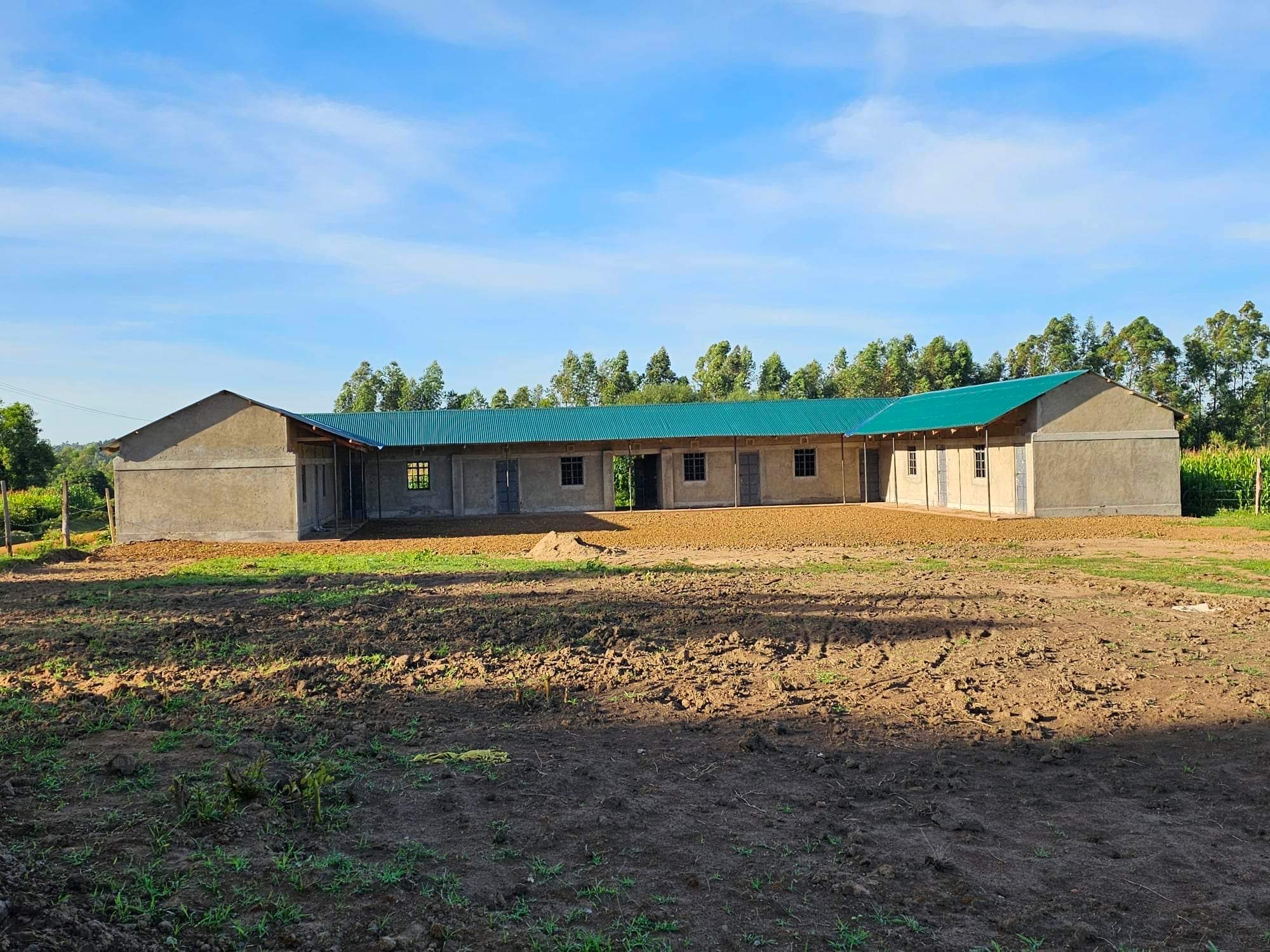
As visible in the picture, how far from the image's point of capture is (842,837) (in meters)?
5.42

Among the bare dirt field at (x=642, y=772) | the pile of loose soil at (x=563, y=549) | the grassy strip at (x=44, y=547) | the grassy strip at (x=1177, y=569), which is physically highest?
the grassy strip at (x=44, y=547)

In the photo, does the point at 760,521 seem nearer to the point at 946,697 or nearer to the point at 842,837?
the point at 946,697

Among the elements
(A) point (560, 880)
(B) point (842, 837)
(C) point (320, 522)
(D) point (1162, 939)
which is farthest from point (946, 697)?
(C) point (320, 522)

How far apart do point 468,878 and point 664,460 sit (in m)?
28.5

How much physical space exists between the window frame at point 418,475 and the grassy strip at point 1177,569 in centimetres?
2005

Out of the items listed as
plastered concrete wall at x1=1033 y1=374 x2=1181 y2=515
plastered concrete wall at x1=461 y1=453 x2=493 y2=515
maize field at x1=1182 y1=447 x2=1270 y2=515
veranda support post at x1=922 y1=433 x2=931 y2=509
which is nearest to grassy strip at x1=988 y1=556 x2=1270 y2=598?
plastered concrete wall at x1=1033 y1=374 x2=1181 y2=515

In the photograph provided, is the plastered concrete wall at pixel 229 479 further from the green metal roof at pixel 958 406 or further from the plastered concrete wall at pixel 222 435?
the green metal roof at pixel 958 406

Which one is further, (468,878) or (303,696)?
(303,696)

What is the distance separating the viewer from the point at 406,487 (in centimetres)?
3262

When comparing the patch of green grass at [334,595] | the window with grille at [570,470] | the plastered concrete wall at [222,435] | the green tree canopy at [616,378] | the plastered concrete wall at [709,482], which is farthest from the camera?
the green tree canopy at [616,378]

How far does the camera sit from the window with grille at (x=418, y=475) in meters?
32.7

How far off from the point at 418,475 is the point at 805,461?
13162 millimetres

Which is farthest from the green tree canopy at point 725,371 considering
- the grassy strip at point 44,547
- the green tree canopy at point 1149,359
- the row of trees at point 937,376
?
the grassy strip at point 44,547

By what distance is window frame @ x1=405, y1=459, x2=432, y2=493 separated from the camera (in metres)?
32.6
